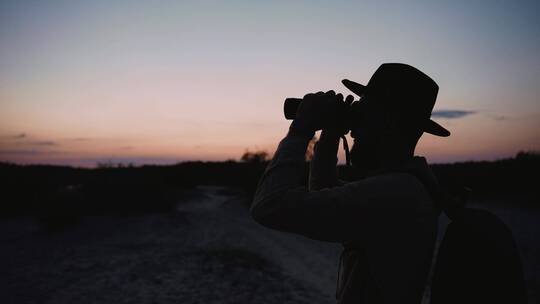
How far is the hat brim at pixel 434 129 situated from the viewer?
1456mm

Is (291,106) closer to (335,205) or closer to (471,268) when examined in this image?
(335,205)

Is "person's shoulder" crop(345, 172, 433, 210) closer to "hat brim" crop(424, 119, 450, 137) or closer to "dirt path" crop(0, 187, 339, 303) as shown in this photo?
"hat brim" crop(424, 119, 450, 137)

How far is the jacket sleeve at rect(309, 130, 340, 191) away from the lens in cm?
158

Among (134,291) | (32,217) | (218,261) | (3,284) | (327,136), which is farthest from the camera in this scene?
(32,217)

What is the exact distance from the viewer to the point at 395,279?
117 cm

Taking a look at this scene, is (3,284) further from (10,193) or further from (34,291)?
(10,193)

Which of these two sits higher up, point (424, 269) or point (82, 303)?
point (424, 269)

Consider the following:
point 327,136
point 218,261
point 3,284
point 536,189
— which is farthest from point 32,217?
point 536,189

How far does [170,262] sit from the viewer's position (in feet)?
25.4

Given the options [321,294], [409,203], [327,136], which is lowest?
[321,294]

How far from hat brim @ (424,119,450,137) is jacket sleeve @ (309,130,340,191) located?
348 millimetres

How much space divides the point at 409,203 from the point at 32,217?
15267mm

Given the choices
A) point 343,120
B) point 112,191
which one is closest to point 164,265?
point 343,120

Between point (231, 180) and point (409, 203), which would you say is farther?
point (231, 180)
